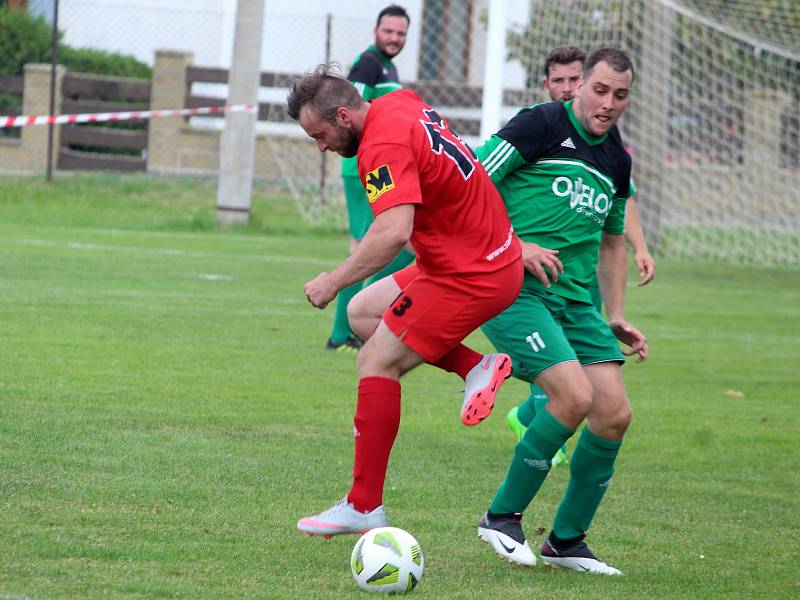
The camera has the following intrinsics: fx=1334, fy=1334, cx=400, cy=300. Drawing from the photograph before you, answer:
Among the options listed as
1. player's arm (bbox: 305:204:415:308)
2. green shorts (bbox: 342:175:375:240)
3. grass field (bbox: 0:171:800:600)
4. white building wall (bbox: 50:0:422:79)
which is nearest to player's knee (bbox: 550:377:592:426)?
grass field (bbox: 0:171:800:600)

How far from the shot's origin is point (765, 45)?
1688 centimetres

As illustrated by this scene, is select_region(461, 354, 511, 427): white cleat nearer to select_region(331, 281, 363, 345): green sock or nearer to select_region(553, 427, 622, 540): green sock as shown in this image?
select_region(553, 427, 622, 540): green sock

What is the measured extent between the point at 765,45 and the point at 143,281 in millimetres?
8746

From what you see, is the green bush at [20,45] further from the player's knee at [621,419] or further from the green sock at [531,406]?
the player's knee at [621,419]

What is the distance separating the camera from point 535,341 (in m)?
4.89

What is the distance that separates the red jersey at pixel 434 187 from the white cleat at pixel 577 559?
1.10 meters

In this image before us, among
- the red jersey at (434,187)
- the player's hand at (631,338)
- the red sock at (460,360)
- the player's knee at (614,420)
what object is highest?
the red jersey at (434,187)

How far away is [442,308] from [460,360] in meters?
0.38

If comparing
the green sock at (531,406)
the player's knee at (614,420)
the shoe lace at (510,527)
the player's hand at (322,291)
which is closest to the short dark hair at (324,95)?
the player's hand at (322,291)

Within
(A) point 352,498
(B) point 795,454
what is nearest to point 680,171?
(B) point 795,454

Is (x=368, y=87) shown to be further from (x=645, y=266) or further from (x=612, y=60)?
(x=612, y=60)

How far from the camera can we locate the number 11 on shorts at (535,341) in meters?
4.88

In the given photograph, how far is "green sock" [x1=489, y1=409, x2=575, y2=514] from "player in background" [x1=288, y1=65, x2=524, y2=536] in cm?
28

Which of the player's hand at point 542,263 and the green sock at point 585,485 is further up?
the player's hand at point 542,263
